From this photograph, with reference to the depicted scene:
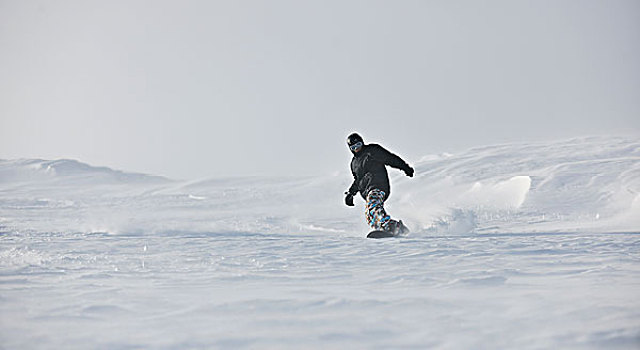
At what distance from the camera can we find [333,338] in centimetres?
291

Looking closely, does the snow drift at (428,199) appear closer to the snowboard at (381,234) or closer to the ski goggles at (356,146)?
the snowboard at (381,234)

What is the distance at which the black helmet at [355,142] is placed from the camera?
896cm

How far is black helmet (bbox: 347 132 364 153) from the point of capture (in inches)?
353

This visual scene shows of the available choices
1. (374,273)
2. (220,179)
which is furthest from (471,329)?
(220,179)

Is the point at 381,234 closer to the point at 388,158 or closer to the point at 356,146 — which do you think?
the point at 388,158

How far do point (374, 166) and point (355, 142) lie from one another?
45cm

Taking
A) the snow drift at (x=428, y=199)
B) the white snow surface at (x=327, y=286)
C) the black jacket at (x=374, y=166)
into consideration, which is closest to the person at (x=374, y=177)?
the black jacket at (x=374, y=166)

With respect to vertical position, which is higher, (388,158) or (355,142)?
(355,142)

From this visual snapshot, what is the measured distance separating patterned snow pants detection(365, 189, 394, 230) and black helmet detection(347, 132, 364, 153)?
2.26ft

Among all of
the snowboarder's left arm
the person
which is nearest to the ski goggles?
the person

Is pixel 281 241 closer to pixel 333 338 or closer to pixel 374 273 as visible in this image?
pixel 374 273

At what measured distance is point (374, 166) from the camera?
8.92 m

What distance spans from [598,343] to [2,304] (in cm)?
344

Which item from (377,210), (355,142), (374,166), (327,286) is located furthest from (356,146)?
(327,286)
